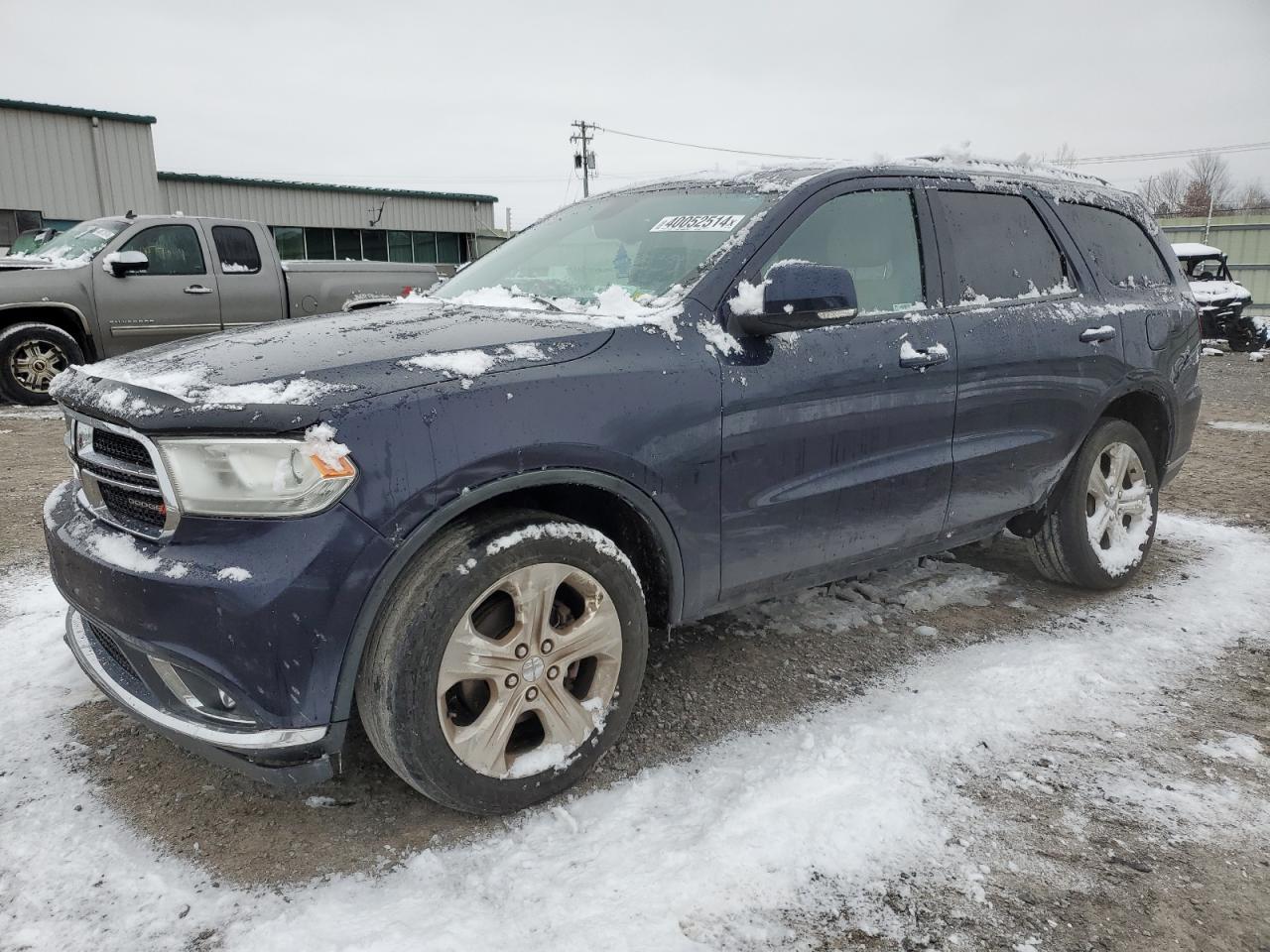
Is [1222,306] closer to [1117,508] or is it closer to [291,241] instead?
[1117,508]

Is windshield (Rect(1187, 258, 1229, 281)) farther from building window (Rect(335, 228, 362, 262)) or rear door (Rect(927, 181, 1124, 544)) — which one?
building window (Rect(335, 228, 362, 262))

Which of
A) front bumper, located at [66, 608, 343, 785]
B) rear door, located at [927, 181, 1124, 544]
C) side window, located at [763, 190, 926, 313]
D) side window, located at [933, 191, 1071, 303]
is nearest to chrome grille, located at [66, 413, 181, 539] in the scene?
front bumper, located at [66, 608, 343, 785]

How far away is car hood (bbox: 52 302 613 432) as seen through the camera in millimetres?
1924

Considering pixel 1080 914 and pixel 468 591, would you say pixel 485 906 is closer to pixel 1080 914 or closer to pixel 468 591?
pixel 468 591

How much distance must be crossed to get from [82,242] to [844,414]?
28.6 ft

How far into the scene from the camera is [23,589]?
12.3 ft

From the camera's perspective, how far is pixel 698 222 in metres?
2.92

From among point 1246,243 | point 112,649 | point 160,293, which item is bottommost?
point 112,649

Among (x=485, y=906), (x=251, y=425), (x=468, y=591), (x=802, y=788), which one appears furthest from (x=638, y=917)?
(x=251, y=425)

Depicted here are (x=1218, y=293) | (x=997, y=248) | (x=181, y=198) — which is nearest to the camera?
(x=997, y=248)

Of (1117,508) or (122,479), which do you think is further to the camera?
(1117,508)

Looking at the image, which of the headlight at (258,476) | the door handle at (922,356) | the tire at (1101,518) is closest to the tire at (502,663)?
the headlight at (258,476)

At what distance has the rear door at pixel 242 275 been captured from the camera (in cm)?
885

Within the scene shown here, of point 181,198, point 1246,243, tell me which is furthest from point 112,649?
point 1246,243
